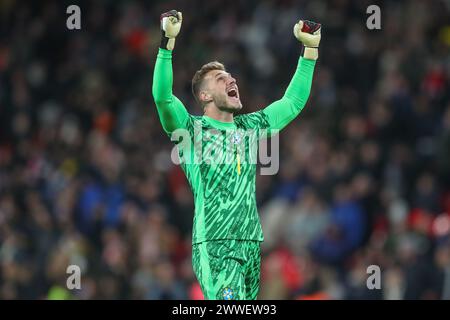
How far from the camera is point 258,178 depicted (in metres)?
17.4

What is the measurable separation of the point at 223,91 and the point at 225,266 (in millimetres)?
1330

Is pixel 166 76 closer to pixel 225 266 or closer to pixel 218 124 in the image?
pixel 218 124

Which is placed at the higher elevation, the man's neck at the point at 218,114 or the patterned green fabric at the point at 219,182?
the man's neck at the point at 218,114

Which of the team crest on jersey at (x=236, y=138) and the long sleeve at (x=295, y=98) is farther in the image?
the long sleeve at (x=295, y=98)

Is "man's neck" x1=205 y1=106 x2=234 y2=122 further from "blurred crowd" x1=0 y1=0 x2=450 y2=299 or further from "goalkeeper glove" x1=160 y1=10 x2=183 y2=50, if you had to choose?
"blurred crowd" x1=0 y1=0 x2=450 y2=299

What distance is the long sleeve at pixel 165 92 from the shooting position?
895cm

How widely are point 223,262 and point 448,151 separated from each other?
7994 mm

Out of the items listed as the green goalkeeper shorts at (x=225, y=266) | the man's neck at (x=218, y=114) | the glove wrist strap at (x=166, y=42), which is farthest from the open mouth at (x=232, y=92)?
the green goalkeeper shorts at (x=225, y=266)

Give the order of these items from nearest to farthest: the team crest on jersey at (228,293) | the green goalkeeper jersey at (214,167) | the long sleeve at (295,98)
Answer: the team crest on jersey at (228,293) < the green goalkeeper jersey at (214,167) < the long sleeve at (295,98)

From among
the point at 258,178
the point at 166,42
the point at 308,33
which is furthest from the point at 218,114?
the point at 258,178

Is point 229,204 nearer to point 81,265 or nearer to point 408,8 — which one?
point 81,265

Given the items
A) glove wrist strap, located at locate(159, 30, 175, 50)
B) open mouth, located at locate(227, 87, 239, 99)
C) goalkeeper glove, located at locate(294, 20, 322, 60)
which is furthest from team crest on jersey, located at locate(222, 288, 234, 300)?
goalkeeper glove, located at locate(294, 20, 322, 60)

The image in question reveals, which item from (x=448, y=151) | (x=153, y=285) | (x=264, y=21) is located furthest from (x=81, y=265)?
(x=264, y=21)

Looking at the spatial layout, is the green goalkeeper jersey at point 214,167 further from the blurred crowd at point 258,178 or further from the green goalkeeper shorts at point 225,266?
the blurred crowd at point 258,178
